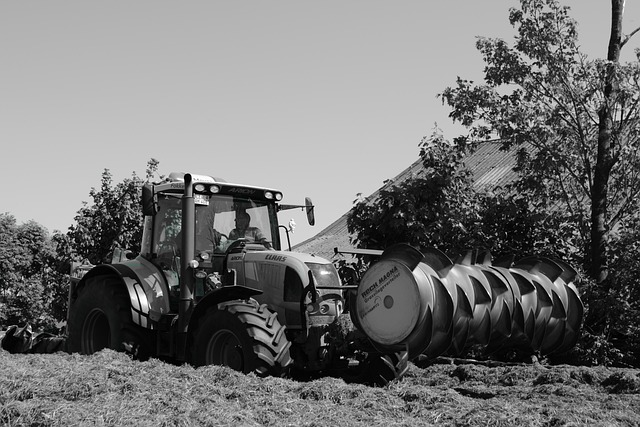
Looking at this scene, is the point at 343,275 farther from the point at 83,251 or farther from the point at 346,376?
the point at 83,251

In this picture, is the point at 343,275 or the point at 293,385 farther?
the point at 343,275

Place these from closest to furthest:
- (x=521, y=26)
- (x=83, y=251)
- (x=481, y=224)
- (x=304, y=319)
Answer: (x=304, y=319) < (x=481, y=224) < (x=521, y=26) < (x=83, y=251)

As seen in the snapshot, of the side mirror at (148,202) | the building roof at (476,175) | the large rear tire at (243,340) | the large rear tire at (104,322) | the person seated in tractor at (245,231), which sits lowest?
the large rear tire at (243,340)

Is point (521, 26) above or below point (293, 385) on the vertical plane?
above

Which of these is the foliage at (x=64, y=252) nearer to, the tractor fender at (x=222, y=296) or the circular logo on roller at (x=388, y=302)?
the tractor fender at (x=222, y=296)

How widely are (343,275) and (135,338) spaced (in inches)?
142

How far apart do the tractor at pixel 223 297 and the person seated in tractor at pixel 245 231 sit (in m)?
0.01

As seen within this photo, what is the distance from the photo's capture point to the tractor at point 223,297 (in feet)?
25.6

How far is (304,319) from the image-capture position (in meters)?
8.14

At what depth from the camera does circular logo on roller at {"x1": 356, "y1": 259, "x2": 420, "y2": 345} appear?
7.67 meters

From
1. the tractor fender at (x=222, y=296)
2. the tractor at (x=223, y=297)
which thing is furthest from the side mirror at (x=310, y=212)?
the tractor fender at (x=222, y=296)

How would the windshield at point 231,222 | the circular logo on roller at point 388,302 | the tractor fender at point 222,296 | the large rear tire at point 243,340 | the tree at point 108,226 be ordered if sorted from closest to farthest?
1. the large rear tire at point 243,340
2. the circular logo on roller at point 388,302
3. the tractor fender at point 222,296
4. the windshield at point 231,222
5. the tree at point 108,226

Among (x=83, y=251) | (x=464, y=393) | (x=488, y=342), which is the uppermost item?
(x=83, y=251)

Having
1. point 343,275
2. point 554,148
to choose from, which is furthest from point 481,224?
point 343,275
